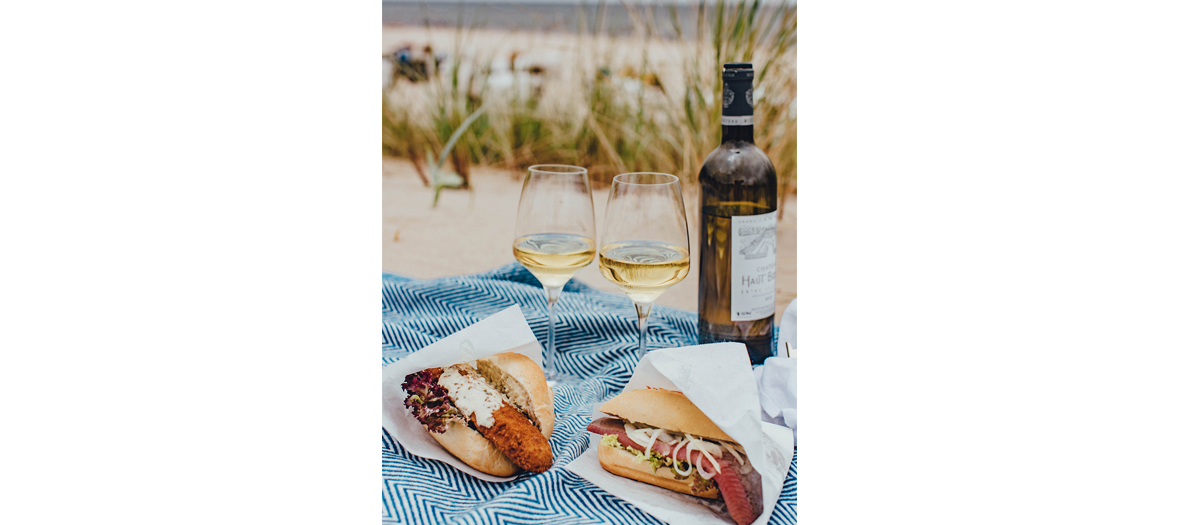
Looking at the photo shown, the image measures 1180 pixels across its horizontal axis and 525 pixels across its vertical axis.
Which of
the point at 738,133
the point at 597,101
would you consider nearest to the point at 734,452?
the point at 738,133

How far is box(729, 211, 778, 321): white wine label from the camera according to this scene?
71.0 inches

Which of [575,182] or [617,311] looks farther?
[617,311]

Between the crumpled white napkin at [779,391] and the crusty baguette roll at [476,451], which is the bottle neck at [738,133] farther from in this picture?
the crusty baguette roll at [476,451]

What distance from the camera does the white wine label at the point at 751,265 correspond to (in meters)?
1.80

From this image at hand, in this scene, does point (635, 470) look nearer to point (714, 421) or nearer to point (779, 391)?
point (714, 421)

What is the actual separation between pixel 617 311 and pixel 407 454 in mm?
905

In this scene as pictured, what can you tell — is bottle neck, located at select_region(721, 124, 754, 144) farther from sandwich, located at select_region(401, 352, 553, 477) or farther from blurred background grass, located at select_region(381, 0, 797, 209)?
blurred background grass, located at select_region(381, 0, 797, 209)

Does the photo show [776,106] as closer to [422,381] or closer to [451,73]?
[451,73]

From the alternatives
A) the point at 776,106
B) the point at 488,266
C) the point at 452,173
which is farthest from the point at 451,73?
the point at 776,106

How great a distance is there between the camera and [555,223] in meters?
1.79

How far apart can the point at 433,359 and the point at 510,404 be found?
177 millimetres

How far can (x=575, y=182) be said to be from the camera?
69.5 inches

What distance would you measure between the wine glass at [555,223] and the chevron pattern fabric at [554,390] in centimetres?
31

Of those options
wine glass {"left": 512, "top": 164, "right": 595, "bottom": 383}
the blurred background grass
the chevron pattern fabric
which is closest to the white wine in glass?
wine glass {"left": 512, "top": 164, "right": 595, "bottom": 383}
